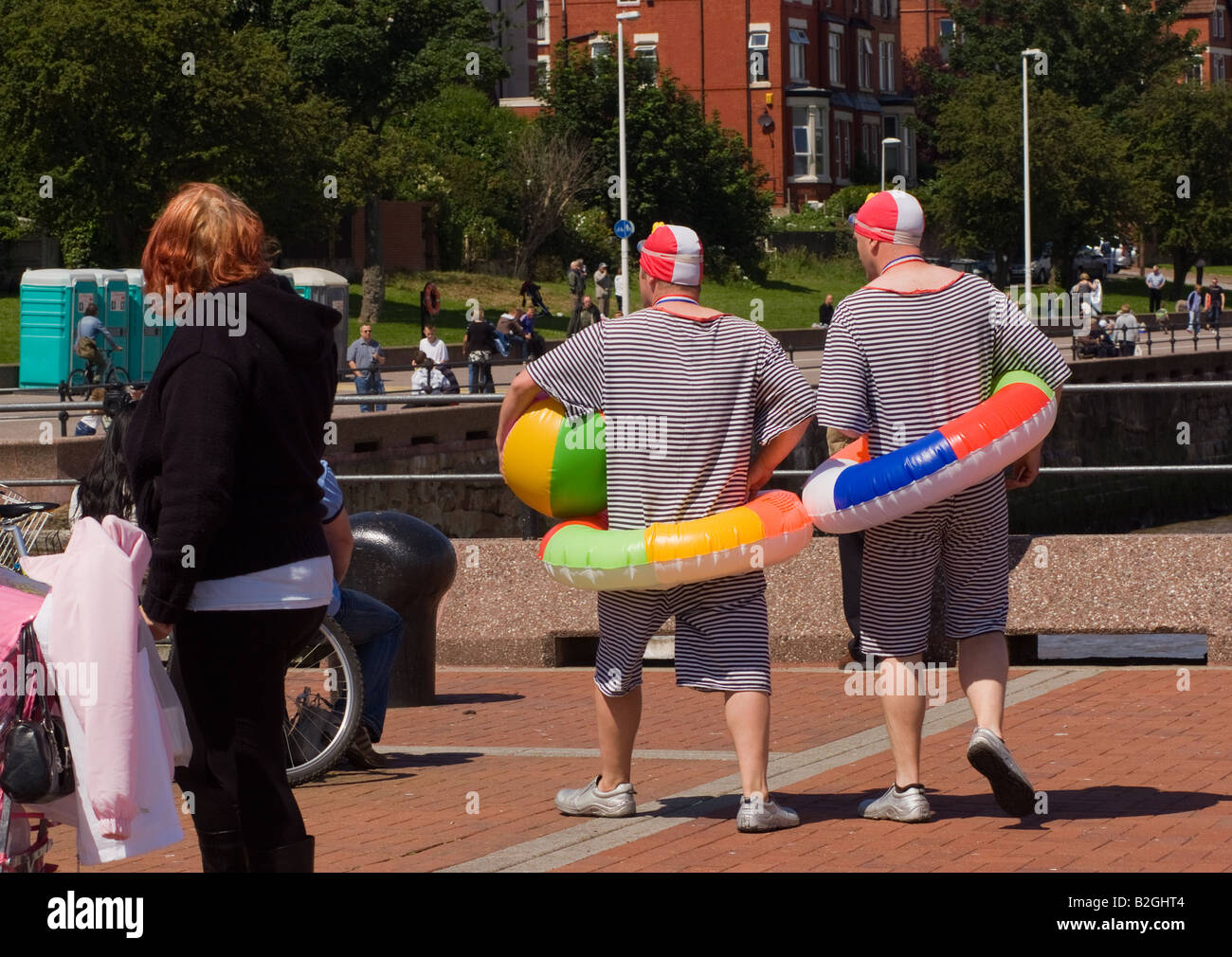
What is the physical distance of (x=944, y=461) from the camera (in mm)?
5871

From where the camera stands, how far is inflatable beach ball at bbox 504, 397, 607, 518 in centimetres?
621

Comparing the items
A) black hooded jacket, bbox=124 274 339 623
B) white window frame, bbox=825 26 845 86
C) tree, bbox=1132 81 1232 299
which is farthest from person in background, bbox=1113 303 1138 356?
white window frame, bbox=825 26 845 86

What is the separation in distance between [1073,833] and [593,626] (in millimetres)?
4546

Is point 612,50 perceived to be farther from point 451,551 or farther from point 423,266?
point 451,551

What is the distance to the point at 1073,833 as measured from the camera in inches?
231

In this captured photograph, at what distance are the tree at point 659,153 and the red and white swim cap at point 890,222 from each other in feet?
181

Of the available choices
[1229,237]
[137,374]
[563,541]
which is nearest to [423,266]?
[137,374]

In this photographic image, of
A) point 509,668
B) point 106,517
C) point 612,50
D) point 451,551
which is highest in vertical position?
point 612,50

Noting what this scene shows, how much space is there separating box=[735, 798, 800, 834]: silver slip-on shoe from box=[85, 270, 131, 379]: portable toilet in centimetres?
2935

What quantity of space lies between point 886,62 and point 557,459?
8521cm

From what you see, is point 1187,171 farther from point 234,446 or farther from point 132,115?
point 234,446

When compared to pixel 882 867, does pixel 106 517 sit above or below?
above

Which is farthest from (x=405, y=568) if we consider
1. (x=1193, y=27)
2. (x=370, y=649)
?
(x=1193, y=27)
